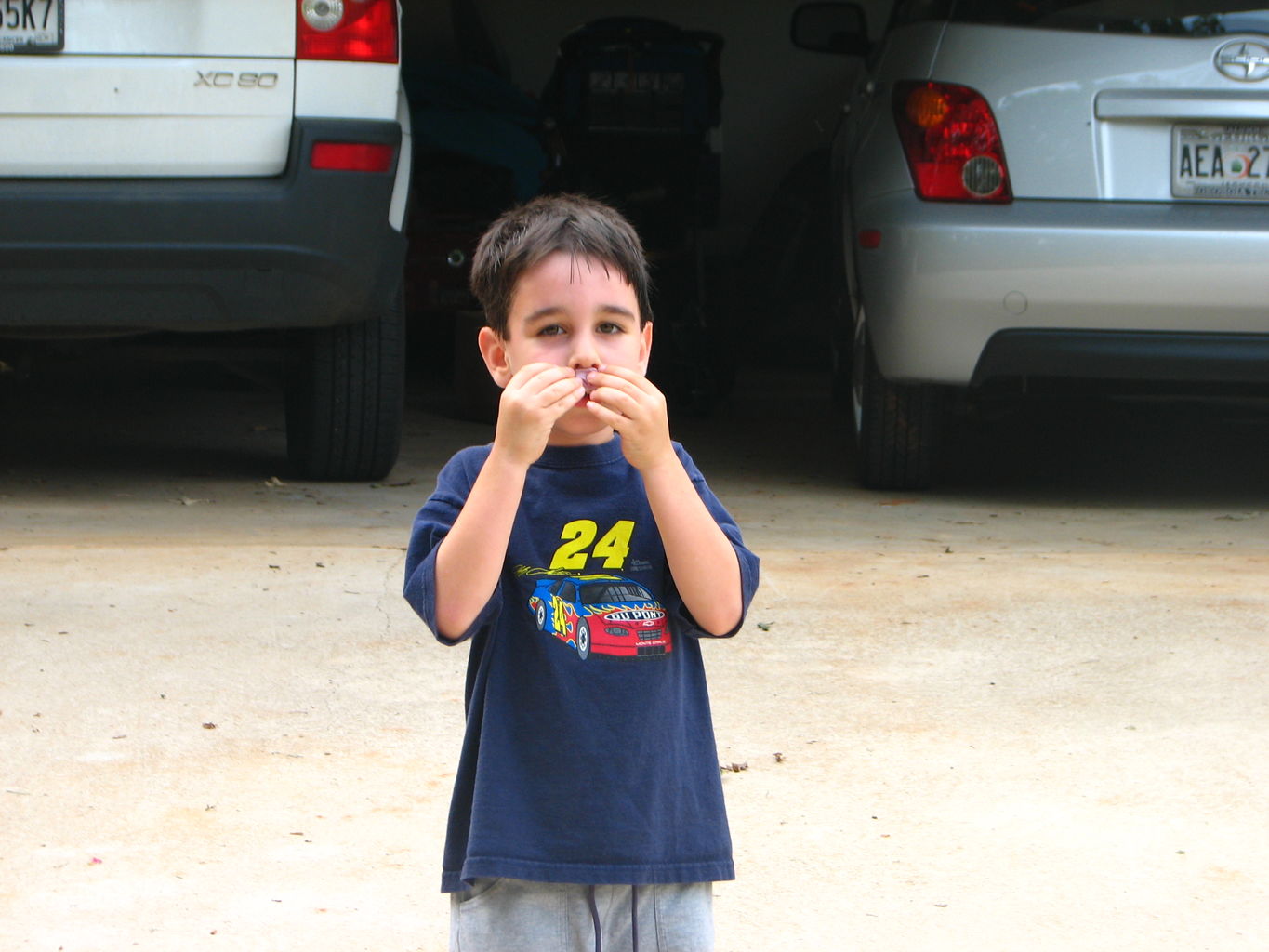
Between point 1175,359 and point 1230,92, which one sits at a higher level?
point 1230,92

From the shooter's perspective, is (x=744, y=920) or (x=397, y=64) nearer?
(x=744, y=920)

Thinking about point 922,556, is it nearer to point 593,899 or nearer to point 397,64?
point 397,64

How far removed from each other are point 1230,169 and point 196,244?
99.3 inches

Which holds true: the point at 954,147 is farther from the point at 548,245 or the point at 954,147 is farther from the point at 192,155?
the point at 548,245

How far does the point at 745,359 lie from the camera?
10078mm

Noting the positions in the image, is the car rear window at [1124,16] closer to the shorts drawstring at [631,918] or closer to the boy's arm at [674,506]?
the boy's arm at [674,506]

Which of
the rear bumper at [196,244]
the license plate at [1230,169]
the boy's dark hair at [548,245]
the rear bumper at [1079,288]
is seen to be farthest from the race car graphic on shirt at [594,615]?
the license plate at [1230,169]

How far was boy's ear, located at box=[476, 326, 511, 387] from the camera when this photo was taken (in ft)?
5.25

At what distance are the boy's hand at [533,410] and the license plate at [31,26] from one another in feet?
9.26

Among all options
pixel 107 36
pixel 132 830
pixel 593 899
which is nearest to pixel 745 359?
pixel 107 36

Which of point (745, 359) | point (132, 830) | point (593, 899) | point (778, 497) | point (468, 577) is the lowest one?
point (745, 359)

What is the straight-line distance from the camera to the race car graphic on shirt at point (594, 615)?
150 cm

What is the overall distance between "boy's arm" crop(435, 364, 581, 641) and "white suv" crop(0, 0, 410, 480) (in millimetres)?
2631

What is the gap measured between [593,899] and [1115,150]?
3.24 metres
